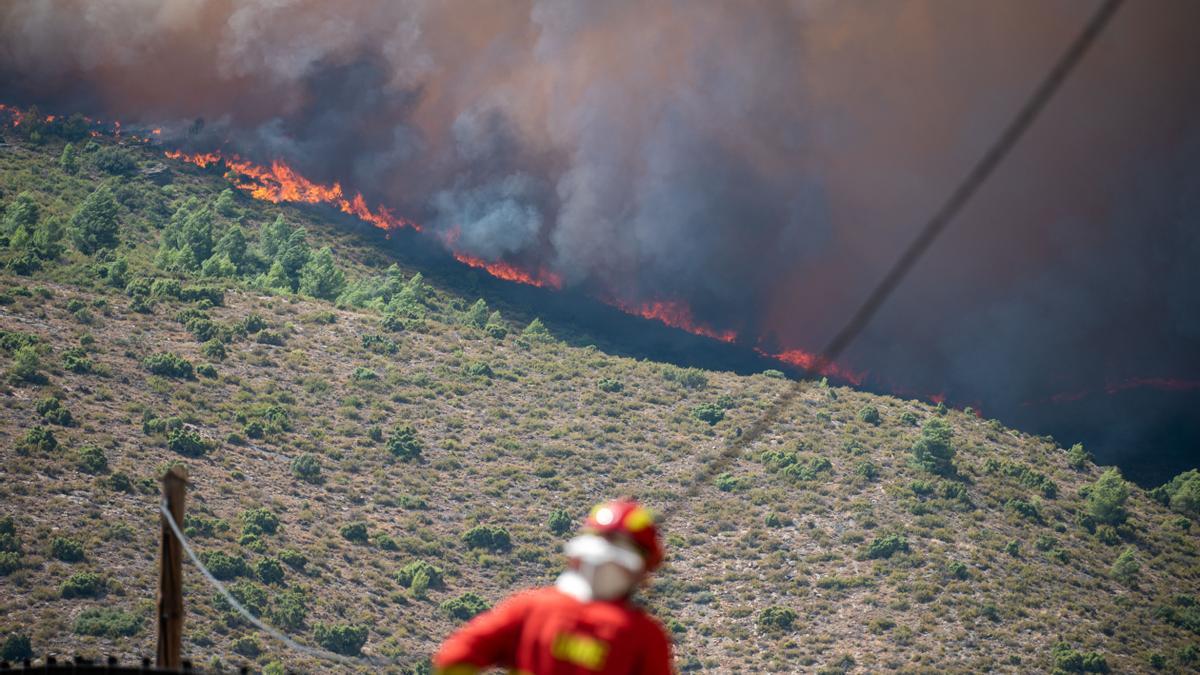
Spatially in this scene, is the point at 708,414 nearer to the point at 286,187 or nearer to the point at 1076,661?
the point at 1076,661

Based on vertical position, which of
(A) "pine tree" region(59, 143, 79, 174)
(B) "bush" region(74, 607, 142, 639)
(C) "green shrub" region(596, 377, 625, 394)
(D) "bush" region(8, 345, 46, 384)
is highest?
(A) "pine tree" region(59, 143, 79, 174)

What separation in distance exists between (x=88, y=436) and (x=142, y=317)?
75.9 feet

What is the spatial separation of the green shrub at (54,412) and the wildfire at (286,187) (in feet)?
Answer: 240

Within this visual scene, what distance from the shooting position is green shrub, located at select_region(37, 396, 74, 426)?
86.7 m

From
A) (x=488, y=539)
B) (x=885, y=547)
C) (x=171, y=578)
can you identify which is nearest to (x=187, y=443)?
(x=488, y=539)

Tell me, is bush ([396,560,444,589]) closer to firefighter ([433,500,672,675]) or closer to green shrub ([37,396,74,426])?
green shrub ([37,396,74,426])

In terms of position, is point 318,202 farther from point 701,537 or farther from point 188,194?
point 701,537

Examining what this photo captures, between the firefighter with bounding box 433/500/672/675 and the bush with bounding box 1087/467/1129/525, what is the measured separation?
344ft

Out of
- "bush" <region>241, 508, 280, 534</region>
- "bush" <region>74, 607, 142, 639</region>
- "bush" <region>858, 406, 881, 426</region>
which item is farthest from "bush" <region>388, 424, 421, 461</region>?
"bush" <region>858, 406, 881, 426</region>

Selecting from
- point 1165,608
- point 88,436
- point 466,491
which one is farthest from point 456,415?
point 1165,608

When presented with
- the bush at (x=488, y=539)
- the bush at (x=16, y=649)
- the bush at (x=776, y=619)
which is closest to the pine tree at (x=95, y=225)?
the bush at (x=488, y=539)

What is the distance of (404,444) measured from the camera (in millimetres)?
100562

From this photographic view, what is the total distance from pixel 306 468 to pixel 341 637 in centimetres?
A: 2087

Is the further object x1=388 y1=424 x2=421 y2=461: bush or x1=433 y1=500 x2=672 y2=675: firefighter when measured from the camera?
x1=388 y1=424 x2=421 y2=461: bush
